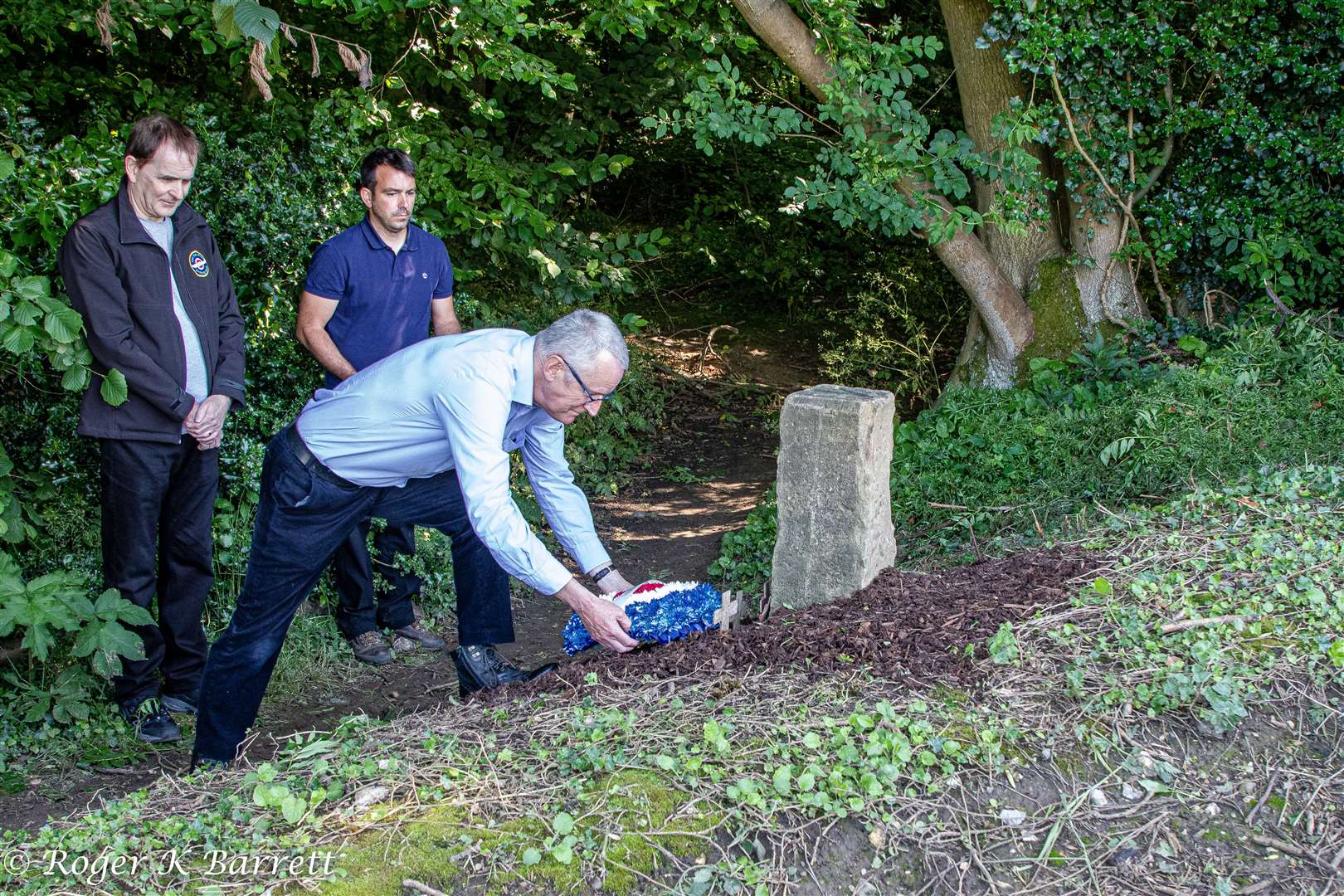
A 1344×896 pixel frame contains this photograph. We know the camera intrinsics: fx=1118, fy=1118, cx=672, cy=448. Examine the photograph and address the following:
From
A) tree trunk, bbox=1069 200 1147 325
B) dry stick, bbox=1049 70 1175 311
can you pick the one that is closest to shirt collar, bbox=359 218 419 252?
dry stick, bbox=1049 70 1175 311

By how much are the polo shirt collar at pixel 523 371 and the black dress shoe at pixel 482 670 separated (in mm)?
1131

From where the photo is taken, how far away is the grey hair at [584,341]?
3475 mm

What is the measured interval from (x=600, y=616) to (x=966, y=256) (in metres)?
5.21

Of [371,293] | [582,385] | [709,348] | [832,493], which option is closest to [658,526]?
[371,293]

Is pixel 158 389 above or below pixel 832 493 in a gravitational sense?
above

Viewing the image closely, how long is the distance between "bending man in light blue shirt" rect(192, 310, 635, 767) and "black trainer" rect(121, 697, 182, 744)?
567 millimetres

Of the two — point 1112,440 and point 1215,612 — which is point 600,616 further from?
point 1112,440

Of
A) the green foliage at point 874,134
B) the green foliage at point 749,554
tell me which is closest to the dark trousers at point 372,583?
the green foliage at point 749,554

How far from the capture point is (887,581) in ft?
14.1

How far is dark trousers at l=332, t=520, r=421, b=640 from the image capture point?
217 inches

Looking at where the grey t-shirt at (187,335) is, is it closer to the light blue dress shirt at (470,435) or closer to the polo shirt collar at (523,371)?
the light blue dress shirt at (470,435)

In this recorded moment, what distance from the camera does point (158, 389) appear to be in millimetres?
4375

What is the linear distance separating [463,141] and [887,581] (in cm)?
401

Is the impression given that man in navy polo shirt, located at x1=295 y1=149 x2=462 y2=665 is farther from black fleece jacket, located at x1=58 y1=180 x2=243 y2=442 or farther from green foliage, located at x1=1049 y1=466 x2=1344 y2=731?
green foliage, located at x1=1049 y1=466 x2=1344 y2=731
